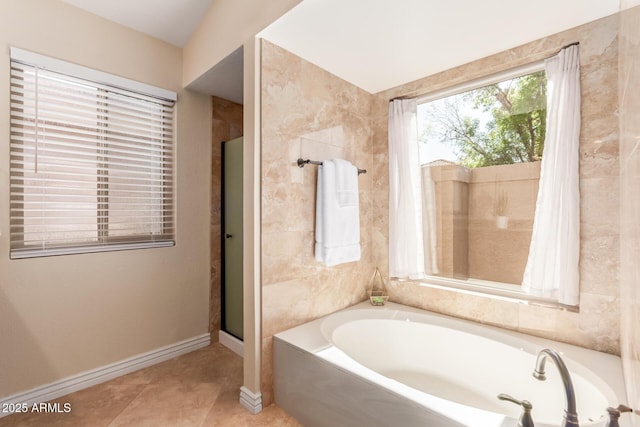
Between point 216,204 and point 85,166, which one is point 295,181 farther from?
point 85,166

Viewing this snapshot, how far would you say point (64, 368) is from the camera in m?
1.84

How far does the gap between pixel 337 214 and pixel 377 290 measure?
2.74 feet

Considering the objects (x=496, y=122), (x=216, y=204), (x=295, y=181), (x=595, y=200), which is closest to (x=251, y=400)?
(x=295, y=181)

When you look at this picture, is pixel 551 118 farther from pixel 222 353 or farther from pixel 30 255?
pixel 30 255

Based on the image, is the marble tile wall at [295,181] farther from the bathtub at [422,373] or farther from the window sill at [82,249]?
the window sill at [82,249]

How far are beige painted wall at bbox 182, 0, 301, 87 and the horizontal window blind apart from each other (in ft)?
1.32

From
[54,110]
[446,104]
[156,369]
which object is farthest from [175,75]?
[156,369]

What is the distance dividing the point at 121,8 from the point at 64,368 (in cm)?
233

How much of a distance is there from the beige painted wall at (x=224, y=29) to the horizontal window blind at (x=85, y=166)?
1.32ft

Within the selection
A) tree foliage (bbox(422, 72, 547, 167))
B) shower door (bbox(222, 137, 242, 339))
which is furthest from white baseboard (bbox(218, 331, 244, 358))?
tree foliage (bbox(422, 72, 547, 167))

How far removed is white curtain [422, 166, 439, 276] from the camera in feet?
7.18

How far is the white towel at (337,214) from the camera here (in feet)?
→ 6.31

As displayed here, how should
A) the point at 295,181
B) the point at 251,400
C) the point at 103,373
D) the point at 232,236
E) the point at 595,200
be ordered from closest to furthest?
the point at 595,200
the point at 251,400
the point at 295,181
the point at 103,373
the point at 232,236

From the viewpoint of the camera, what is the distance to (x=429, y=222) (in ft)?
7.22
